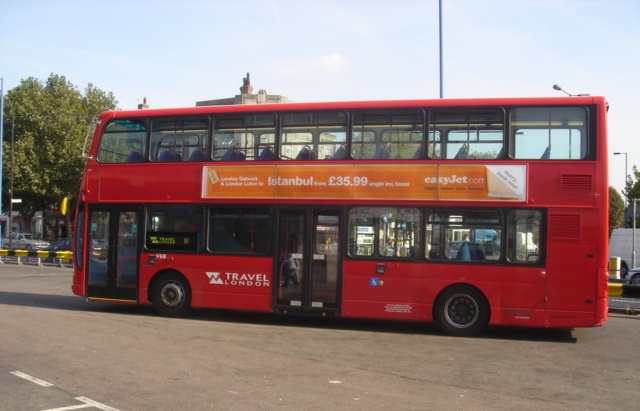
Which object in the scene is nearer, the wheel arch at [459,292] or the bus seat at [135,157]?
the wheel arch at [459,292]

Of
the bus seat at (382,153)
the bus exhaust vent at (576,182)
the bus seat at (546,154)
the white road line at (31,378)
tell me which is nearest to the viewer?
the white road line at (31,378)

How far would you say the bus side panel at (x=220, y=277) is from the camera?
13117 millimetres

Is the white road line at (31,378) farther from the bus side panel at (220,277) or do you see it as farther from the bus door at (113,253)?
the bus door at (113,253)

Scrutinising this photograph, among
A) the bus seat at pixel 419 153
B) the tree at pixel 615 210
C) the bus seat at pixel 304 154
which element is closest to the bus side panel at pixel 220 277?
the bus seat at pixel 304 154

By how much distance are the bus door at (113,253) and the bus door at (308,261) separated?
333cm

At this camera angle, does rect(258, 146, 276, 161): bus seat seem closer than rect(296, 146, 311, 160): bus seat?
No

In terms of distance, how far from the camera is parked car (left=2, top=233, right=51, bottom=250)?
40.9 meters

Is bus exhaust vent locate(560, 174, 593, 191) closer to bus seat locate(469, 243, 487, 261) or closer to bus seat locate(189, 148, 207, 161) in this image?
bus seat locate(469, 243, 487, 261)

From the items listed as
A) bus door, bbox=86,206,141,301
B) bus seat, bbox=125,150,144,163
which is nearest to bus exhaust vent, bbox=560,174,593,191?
bus seat, bbox=125,150,144,163

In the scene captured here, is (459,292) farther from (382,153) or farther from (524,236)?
(382,153)

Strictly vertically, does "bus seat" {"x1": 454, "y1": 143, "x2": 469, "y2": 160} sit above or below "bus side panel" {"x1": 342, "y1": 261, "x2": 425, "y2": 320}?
above

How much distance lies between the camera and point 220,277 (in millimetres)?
13453

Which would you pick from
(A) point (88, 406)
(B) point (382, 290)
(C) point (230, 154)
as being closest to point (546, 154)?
(B) point (382, 290)

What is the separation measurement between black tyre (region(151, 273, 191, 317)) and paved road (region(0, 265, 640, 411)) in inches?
11.8
